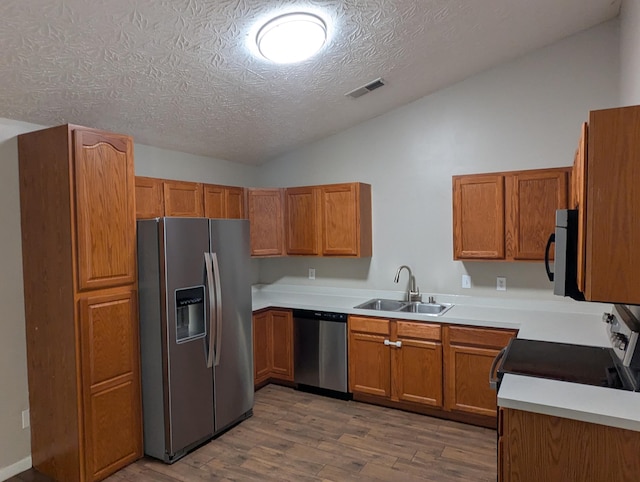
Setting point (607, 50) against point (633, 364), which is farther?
point (607, 50)

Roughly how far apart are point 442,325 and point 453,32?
7.21ft

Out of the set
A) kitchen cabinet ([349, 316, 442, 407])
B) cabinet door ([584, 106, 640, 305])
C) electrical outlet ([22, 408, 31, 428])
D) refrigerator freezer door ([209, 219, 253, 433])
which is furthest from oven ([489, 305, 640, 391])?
electrical outlet ([22, 408, 31, 428])

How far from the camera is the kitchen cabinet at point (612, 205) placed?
56.6 inches

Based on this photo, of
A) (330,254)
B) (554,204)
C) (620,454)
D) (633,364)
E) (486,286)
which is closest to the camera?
(620,454)

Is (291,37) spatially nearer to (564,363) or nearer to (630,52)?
(630,52)

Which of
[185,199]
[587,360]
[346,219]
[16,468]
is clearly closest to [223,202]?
[185,199]

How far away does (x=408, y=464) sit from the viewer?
273 cm

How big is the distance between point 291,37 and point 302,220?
85.8 inches

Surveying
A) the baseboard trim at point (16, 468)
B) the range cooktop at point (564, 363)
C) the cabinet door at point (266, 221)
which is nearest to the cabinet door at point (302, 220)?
the cabinet door at point (266, 221)

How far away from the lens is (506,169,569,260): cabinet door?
10.2 ft

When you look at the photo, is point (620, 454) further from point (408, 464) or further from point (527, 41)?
→ point (527, 41)

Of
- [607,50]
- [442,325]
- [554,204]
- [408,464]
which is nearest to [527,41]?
[607,50]

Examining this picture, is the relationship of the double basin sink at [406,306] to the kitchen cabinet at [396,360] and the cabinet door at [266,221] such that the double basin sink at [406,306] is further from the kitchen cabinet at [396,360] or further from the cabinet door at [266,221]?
the cabinet door at [266,221]

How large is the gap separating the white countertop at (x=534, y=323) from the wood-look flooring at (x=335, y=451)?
87cm
